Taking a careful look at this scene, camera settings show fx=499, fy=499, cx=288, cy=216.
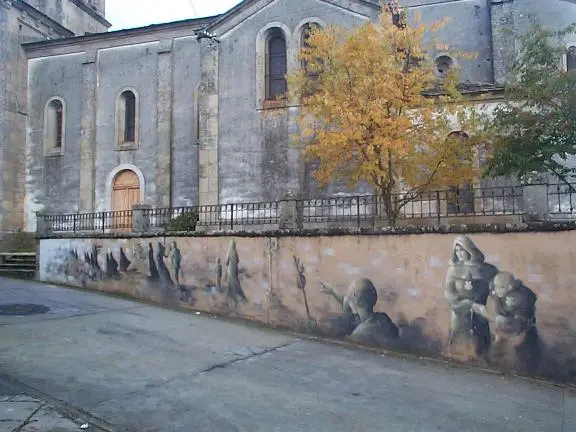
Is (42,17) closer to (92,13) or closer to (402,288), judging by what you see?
(92,13)

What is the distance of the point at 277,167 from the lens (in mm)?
18078

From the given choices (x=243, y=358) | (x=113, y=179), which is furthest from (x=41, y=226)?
(x=243, y=358)

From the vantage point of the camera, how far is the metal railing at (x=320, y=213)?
463 inches

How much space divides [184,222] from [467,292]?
399 inches

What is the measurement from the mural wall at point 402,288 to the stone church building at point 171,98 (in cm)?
629

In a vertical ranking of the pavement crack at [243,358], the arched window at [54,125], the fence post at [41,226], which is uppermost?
the arched window at [54,125]

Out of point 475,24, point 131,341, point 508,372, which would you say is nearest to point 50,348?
point 131,341

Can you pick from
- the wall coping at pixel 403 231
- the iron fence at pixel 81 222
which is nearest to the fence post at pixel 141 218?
the wall coping at pixel 403 231

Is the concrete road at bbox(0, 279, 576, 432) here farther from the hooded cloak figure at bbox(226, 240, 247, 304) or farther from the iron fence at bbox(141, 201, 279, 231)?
the iron fence at bbox(141, 201, 279, 231)

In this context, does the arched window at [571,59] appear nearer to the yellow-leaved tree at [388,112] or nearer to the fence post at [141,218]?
the yellow-leaved tree at [388,112]

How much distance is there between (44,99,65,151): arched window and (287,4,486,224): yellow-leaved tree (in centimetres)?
1611

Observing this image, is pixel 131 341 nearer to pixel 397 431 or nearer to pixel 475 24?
pixel 397 431

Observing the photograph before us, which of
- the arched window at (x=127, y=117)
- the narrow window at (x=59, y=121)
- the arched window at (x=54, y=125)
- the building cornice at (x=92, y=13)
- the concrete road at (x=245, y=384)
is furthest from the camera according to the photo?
the building cornice at (x=92, y=13)

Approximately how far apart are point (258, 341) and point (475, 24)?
15.1m
